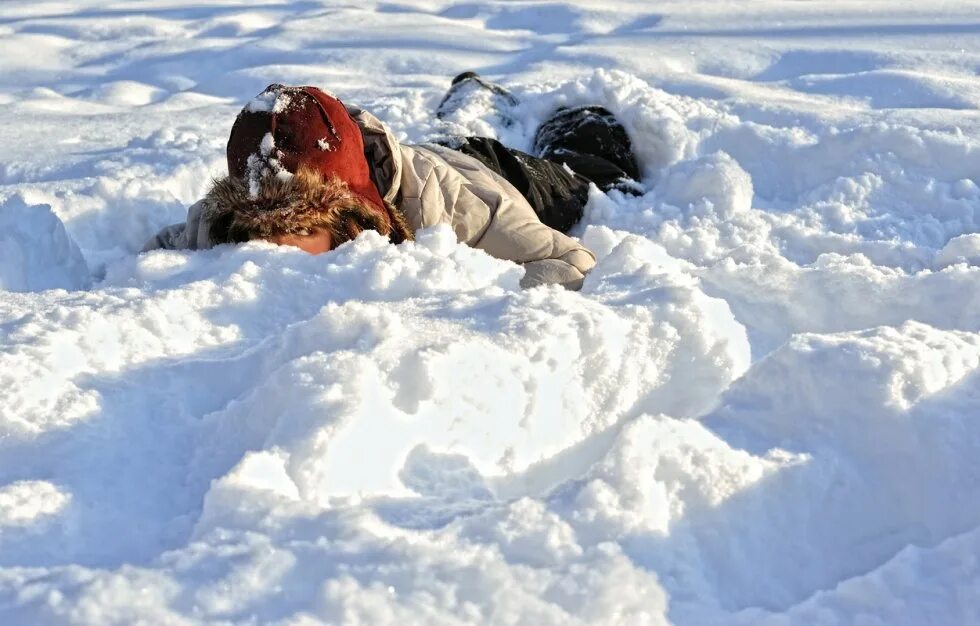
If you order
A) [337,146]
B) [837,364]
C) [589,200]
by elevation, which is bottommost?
[589,200]

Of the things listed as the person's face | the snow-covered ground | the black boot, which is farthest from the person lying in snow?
the black boot

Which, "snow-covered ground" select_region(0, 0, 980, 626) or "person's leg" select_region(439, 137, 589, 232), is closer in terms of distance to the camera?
"snow-covered ground" select_region(0, 0, 980, 626)

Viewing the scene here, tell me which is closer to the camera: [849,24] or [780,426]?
[780,426]

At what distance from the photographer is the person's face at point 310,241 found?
1.95 metres

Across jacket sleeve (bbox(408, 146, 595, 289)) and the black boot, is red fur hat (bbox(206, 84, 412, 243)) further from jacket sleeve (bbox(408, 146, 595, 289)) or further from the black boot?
the black boot

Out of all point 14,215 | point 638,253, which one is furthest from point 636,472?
point 14,215

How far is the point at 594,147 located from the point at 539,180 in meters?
0.44

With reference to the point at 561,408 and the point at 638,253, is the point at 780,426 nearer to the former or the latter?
the point at 561,408

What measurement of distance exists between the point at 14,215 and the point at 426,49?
3.10m

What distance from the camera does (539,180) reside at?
2.84 meters

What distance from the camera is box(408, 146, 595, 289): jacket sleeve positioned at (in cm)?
222

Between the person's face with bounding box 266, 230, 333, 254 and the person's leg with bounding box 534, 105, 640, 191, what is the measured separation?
1299 millimetres

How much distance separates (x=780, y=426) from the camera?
1.36 meters

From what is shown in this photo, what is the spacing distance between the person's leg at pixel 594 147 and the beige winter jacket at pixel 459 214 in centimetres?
72
